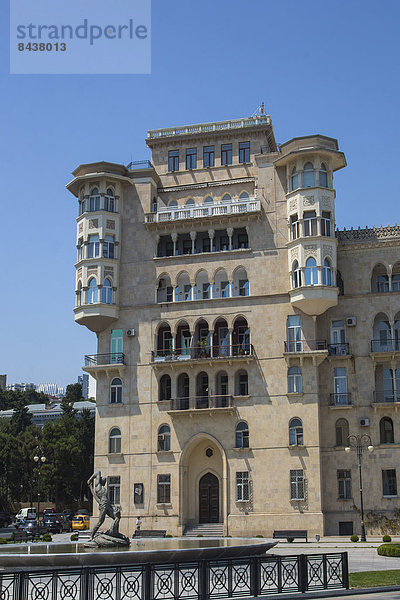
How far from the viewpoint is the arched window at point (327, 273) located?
4809cm

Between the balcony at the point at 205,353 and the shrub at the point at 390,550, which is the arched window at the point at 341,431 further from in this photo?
the shrub at the point at 390,550

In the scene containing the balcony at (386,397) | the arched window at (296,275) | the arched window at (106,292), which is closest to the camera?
the balcony at (386,397)

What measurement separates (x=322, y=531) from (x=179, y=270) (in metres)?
19.5

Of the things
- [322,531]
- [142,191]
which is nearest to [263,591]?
[322,531]

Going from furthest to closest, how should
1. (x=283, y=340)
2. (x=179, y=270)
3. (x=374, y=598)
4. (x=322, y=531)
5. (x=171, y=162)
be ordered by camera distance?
(x=171, y=162) → (x=179, y=270) → (x=283, y=340) → (x=322, y=531) → (x=374, y=598)

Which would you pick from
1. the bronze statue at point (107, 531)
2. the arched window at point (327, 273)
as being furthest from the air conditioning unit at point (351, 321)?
the bronze statue at point (107, 531)

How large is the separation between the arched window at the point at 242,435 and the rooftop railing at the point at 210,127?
21631 millimetres

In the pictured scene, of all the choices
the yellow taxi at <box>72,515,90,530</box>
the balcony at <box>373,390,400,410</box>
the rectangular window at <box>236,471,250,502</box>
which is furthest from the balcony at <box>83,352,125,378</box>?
the balcony at <box>373,390,400,410</box>

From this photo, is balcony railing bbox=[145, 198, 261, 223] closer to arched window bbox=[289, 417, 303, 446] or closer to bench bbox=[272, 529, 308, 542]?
arched window bbox=[289, 417, 303, 446]

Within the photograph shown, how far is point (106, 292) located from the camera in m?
52.3

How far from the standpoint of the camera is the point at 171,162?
2237 inches

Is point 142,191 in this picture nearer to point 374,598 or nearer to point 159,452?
point 159,452

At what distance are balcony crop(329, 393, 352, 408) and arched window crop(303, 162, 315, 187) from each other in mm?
13963

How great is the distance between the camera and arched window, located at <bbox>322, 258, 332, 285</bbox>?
4809cm
